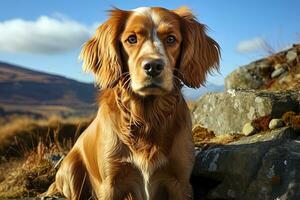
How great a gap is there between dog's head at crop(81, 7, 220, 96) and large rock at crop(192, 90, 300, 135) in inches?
54.8

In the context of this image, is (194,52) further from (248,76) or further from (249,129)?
(248,76)

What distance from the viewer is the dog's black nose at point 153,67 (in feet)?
13.1

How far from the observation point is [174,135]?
4.62m

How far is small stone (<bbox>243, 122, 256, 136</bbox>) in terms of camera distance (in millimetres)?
5891

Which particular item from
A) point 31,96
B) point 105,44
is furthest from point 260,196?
point 31,96

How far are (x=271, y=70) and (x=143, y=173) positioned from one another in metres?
5.89

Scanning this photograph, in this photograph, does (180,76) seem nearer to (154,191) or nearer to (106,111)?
(106,111)

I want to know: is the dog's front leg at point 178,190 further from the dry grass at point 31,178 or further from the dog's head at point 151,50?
the dry grass at point 31,178

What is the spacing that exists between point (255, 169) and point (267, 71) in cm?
527

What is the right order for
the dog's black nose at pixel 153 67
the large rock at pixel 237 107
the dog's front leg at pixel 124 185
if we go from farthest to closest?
the large rock at pixel 237 107 < the dog's front leg at pixel 124 185 < the dog's black nose at pixel 153 67

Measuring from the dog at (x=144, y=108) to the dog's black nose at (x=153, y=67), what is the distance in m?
0.31

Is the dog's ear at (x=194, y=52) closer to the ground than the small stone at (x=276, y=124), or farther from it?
farther from it

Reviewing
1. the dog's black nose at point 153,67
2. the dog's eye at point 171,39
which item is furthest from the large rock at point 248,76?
the dog's black nose at point 153,67

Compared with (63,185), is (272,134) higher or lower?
higher
